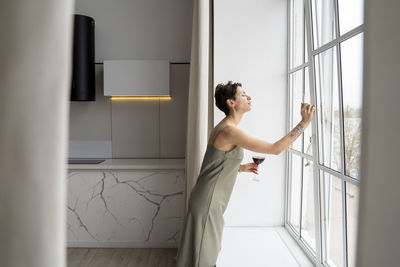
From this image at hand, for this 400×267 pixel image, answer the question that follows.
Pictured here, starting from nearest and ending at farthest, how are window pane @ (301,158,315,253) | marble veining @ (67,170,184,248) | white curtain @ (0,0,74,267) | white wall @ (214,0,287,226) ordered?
1. white curtain @ (0,0,74,267)
2. window pane @ (301,158,315,253)
3. white wall @ (214,0,287,226)
4. marble veining @ (67,170,184,248)

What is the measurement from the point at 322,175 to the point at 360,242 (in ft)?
5.32

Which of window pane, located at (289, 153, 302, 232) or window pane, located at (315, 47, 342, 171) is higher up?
window pane, located at (315, 47, 342, 171)

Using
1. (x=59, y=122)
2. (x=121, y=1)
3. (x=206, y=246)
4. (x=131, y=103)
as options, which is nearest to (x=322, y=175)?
(x=206, y=246)

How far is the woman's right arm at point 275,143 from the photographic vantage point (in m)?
1.69

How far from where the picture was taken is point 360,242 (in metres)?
0.37

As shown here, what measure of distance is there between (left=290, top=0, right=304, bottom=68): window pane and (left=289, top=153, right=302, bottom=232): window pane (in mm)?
812

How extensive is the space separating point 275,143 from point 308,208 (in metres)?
0.76

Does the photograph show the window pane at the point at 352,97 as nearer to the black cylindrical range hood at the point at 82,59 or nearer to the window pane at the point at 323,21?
the window pane at the point at 323,21

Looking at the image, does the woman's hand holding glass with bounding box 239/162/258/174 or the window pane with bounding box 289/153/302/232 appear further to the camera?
the window pane with bounding box 289/153/302/232

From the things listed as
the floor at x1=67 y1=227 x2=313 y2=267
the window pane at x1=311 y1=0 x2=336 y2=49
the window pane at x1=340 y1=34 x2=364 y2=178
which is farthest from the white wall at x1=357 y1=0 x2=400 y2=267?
the floor at x1=67 y1=227 x2=313 y2=267

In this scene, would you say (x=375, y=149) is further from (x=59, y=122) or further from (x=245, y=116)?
(x=245, y=116)

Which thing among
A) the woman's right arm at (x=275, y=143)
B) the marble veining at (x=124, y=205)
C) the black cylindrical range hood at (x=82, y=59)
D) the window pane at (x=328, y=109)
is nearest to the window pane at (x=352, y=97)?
the window pane at (x=328, y=109)

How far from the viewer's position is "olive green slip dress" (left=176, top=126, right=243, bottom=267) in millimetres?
1889

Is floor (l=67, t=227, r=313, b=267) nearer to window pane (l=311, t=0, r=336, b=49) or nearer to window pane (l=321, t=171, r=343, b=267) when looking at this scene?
window pane (l=321, t=171, r=343, b=267)
